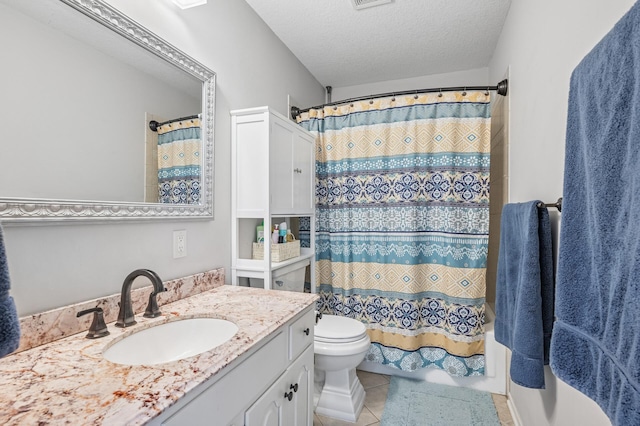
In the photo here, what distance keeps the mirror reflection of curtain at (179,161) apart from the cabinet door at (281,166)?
0.39 meters

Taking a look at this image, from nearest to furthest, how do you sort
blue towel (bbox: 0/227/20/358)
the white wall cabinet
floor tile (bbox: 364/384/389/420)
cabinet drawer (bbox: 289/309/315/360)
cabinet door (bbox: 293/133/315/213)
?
blue towel (bbox: 0/227/20/358)
cabinet drawer (bbox: 289/309/315/360)
the white wall cabinet
floor tile (bbox: 364/384/389/420)
cabinet door (bbox: 293/133/315/213)

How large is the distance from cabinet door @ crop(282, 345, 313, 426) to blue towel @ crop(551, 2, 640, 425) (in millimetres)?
883

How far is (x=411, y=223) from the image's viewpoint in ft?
6.88

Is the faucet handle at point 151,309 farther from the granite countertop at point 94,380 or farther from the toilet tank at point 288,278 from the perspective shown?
the toilet tank at point 288,278

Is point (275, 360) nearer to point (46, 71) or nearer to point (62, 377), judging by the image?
point (62, 377)

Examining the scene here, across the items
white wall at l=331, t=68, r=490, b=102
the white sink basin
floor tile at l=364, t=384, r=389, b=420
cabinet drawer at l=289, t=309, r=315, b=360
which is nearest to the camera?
the white sink basin

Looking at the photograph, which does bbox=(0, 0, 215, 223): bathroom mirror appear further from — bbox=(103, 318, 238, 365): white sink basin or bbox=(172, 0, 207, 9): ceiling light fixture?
bbox=(103, 318, 238, 365): white sink basin

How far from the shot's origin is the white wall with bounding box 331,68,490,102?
2.77 m

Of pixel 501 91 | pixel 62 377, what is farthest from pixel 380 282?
pixel 62 377

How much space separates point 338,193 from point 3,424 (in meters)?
1.99

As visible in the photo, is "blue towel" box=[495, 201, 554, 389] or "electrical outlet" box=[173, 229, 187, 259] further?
"electrical outlet" box=[173, 229, 187, 259]

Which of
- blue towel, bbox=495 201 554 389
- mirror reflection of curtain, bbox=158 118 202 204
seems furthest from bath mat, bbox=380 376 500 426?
mirror reflection of curtain, bbox=158 118 202 204

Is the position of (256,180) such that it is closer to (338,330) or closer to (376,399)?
(338,330)

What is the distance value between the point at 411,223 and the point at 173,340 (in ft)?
5.21
